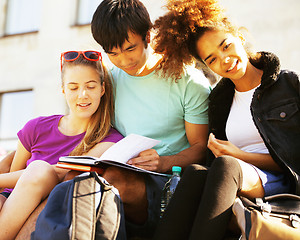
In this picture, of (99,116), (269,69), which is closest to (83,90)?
(99,116)

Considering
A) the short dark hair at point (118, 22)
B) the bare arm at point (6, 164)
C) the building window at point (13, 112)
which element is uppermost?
the short dark hair at point (118, 22)

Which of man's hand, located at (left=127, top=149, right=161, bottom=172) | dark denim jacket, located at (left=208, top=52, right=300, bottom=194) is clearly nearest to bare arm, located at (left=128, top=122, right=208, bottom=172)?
man's hand, located at (left=127, top=149, right=161, bottom=172)

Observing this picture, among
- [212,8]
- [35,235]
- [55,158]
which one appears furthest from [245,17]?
[35,235]

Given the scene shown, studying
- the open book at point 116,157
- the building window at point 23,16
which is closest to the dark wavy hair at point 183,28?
the open book at point 116,157

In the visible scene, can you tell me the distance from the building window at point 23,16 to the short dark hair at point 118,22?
24.3ft

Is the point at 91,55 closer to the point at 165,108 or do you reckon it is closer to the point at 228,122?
the point at 165,108

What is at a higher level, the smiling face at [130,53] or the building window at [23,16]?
the building window at [23,16]

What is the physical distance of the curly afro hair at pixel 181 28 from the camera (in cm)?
259

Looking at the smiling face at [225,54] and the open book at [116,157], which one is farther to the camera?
the smiling face at [225,54]

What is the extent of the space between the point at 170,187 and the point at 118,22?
101 cm

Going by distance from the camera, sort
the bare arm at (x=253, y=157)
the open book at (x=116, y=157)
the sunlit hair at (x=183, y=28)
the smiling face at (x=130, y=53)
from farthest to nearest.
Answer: the smiling face at (x=130, y=53) → the sunlit hair at (x=183, y=28) → the bare arm at (x=253, y=157) → the open book at (x=116, y=157)

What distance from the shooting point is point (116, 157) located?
2.22 m

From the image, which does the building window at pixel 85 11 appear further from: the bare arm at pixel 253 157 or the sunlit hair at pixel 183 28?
the bare arm at pixel 253 157

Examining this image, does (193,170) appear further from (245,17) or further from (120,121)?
(245,17)
